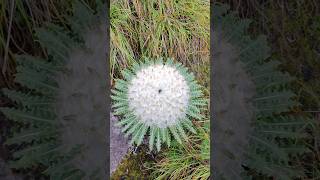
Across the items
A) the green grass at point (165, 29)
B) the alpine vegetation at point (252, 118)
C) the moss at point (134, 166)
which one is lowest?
the moss at point (134, 166)

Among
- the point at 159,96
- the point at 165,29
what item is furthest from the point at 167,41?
the point at 159,96

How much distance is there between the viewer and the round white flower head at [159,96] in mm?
1369

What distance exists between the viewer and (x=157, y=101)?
4.48ft

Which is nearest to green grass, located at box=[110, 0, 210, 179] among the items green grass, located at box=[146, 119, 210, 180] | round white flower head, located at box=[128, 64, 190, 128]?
green grass, located at box=[146, 119, 210, 180]

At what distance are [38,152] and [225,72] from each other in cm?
64

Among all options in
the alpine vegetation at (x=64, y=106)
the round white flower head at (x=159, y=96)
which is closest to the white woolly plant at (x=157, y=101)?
the round white flower head at (x=159, y=96)

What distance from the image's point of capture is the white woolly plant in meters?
1.38

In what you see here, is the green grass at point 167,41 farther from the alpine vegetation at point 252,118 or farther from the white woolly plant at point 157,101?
the alpine vegetation at point 252,118

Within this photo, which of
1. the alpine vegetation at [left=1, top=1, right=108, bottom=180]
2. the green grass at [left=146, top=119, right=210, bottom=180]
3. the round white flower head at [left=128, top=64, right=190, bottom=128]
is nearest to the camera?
the alpine vegetation at [left=1, top=1, right=108, bottom=180]

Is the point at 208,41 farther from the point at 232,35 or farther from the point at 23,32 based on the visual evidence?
the point at 23,32

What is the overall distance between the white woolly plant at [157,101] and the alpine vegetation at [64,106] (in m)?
0.11

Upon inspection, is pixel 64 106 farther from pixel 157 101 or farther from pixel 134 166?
pixel 134 166

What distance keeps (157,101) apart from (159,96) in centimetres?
2

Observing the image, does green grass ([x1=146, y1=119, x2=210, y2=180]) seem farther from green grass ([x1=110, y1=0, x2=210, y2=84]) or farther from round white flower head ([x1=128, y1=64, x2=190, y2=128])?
green grass ([x1=110, y1=0, x2=210, y2=84])
